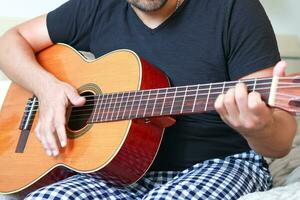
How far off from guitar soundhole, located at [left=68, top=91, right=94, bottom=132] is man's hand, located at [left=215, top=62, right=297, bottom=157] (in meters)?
0.40

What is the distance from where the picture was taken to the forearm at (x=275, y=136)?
90 cm

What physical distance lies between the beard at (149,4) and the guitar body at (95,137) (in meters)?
0.14

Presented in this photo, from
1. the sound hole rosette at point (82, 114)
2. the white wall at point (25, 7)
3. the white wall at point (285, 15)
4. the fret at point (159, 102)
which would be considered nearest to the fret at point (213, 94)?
the fret at point (159, 102)

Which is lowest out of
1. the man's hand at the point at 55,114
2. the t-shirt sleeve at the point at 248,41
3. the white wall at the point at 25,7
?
the man's hand at the point at 55,114

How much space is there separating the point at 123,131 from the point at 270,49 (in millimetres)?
383

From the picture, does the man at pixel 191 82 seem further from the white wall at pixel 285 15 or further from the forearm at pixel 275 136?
the white wall at pixel 285 15

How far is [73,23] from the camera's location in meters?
1.40

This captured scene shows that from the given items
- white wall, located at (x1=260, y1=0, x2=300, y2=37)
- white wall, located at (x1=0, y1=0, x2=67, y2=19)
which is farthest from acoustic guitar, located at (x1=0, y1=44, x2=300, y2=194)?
white wall, located at (x1=260, y1=0, x2=300, y2=37)

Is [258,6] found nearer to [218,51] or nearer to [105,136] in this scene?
[218,51]

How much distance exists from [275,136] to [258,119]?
0.11 metres

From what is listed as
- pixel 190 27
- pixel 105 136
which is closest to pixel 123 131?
pixel 105 136

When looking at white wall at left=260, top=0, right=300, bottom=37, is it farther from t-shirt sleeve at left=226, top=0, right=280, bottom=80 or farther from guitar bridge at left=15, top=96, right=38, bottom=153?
guitar bridge at left=15, top=96, right=38, bottom=153

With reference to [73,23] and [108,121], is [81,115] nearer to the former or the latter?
[108,121]

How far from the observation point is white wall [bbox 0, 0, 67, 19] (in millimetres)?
1677
